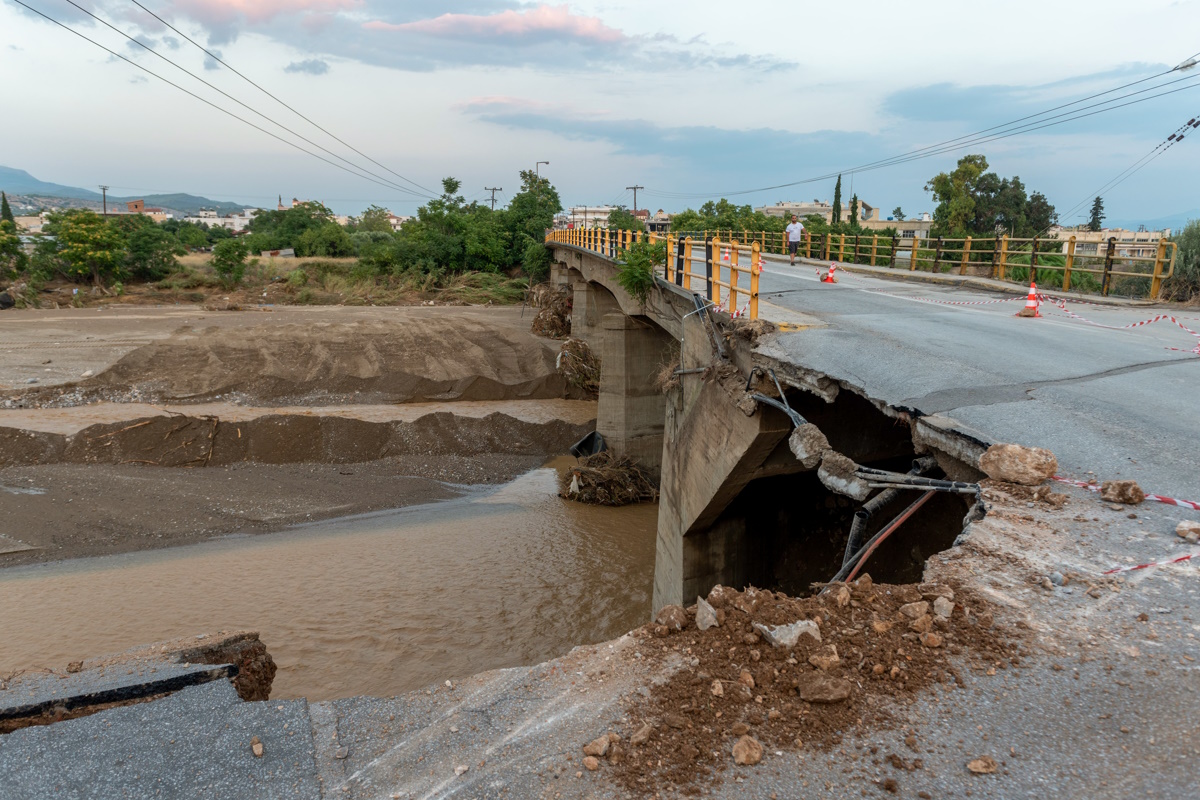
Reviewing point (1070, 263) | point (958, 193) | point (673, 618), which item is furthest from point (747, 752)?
point (958, 193)

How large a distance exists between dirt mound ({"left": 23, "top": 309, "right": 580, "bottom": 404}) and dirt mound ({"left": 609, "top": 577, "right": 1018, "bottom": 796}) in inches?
969

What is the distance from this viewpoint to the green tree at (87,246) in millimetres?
39625

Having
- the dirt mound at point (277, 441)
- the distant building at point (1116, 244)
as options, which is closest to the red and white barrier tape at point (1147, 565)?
the distant building at point (1116, 244)

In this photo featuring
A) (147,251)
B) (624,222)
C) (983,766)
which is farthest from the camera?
(624,222)

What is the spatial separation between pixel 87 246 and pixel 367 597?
3777 cm

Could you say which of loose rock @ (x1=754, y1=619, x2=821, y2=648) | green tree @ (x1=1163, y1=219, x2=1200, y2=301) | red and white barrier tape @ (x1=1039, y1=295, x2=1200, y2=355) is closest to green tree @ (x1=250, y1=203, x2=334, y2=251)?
red and white barrier tape @ (x1=1039, y1=295, x2=1200, y2=355)

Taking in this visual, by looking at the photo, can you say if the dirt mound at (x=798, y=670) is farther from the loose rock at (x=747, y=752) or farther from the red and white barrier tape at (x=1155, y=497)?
the red and white barrier tape at (x=1155, y=497)

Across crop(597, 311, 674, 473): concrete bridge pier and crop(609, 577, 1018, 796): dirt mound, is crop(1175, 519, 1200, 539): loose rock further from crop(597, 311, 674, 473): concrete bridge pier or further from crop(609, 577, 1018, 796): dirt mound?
crop(597, 311, 674, 473): concrete bridge pier

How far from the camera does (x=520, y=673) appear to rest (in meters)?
3.97

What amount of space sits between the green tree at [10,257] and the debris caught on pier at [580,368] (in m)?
32.6

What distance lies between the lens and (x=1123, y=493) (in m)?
4.55

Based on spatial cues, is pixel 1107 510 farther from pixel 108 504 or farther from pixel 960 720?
pixel 108 504

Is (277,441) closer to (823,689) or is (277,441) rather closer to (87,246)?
(823,689)

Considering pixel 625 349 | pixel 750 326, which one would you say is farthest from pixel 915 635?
pixel 625 349
